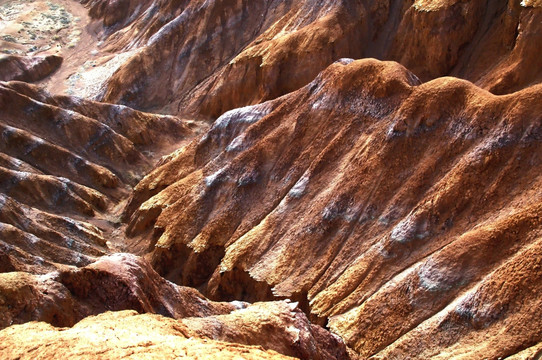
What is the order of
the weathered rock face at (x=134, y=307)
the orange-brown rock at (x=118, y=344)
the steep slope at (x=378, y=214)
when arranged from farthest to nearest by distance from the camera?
the steep slope at (x=378, y=214) → the weathered rock face at (x=134, y=307) → the orange-brown rock at (x=118, y=344)

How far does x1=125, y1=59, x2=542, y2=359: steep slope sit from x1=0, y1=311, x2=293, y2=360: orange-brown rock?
14.1 metres

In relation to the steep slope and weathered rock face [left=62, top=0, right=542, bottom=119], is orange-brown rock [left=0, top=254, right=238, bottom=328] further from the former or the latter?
weathered rock face [left=62, top=0, right=542, bottom=119]

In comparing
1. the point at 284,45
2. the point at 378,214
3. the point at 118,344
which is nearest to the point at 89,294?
the point at 118,344

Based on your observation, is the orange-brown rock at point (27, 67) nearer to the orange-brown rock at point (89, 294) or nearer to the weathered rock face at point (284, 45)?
the weathered rock face at point (284, 45)

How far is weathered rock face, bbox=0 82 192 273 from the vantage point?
130 feet

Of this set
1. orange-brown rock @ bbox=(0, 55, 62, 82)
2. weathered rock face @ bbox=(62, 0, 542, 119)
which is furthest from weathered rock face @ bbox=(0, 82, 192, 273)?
orange-brown rock @ bbox=(0, 55, 62, 82)

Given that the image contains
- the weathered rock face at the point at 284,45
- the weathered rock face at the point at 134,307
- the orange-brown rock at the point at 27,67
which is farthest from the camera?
the orange-brown rock at the point at 27,67

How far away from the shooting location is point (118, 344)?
15688 millimetres

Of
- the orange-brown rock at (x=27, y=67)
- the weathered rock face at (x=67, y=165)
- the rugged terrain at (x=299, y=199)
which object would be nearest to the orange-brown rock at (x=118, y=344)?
the rugged terrain at (x=299, y=199)

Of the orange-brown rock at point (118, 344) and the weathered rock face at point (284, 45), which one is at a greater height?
the weathered rock face at point (284, 45)

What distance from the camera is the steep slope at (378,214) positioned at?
96.9 feet

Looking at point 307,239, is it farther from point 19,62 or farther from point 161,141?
point 19,62

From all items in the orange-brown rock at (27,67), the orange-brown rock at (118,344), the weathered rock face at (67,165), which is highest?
the orange-brown rock at (27,67)

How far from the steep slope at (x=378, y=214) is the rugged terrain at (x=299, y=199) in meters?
0.10
